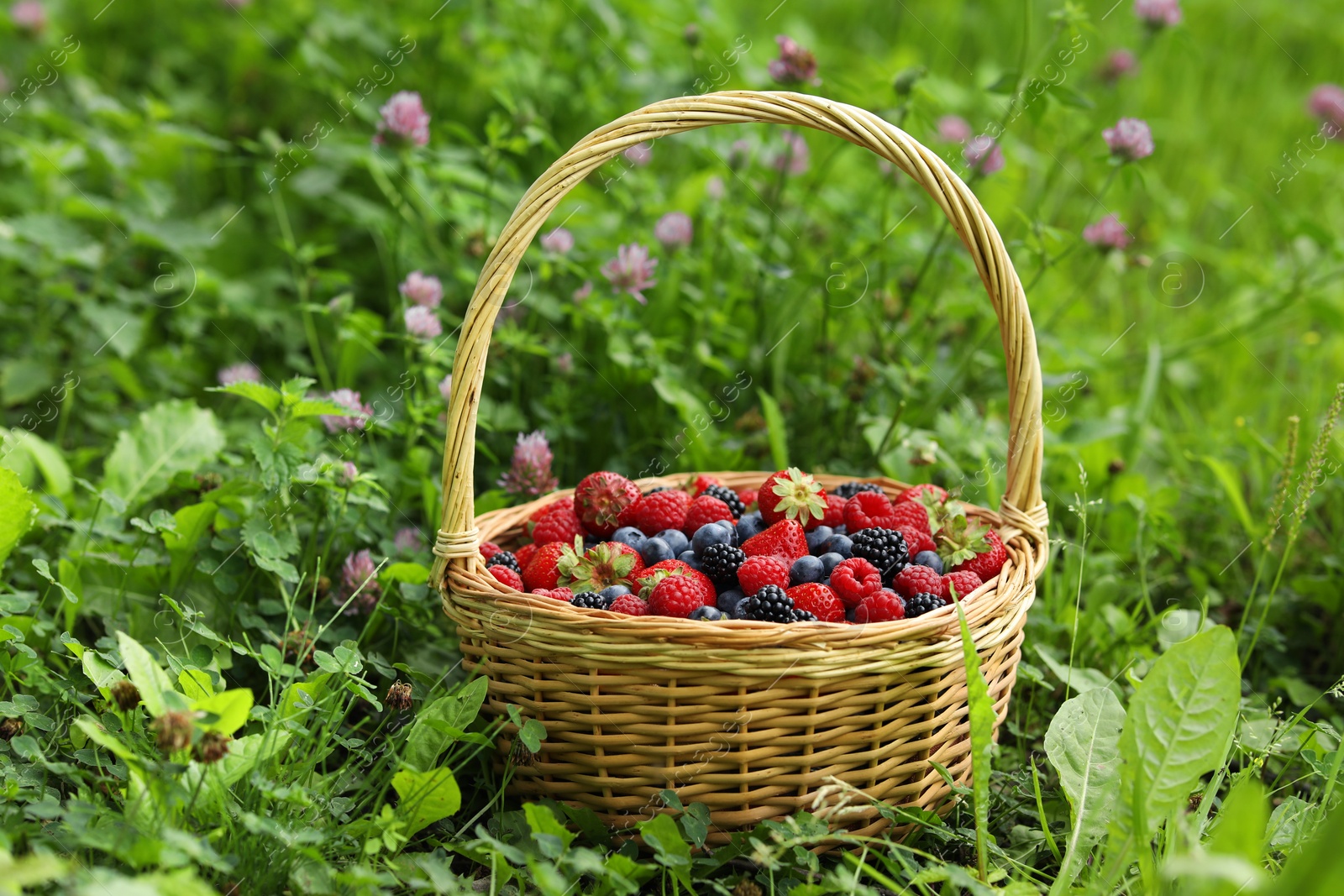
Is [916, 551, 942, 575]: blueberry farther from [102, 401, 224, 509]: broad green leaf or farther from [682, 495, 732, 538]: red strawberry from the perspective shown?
[102, 401, 224, 509]: broad green leaf

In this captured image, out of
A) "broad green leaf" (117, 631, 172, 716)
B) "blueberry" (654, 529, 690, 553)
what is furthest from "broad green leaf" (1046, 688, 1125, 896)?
"broad green leaf" (117, 631, 172, 716)

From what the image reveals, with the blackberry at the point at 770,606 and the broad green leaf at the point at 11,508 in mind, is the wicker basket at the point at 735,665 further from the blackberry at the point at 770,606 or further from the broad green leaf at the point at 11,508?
the broad green leaf at the point at 11,508

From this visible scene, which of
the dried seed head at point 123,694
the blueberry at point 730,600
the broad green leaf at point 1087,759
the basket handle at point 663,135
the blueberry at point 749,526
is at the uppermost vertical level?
the basket handle at point 663,135

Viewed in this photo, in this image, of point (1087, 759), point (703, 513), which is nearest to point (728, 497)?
point (703, 513)

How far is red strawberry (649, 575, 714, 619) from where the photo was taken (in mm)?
1340

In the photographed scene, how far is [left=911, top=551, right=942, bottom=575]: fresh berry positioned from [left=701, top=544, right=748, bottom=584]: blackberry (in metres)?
0.25

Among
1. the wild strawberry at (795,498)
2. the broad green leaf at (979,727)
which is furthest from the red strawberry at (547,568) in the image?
the broad green leaf at (979,727)

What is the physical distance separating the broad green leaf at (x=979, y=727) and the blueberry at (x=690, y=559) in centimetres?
42

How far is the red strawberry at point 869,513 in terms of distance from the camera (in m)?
1.58

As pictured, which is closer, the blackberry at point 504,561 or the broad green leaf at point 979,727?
the broad green leaf at point 979,727

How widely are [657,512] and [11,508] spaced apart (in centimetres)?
95

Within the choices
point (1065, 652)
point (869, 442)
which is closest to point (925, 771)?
point (1065, 652)

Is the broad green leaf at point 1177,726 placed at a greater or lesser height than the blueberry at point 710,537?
lesser

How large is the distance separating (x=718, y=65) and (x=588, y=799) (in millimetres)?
1731
